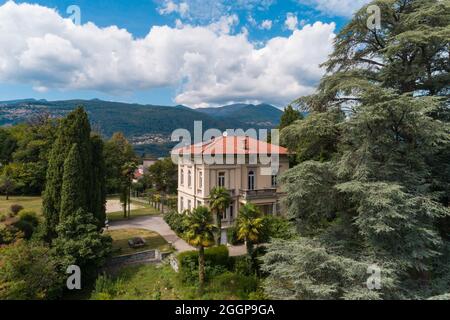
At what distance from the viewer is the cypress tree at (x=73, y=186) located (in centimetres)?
1966

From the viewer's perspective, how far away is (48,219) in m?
20.5

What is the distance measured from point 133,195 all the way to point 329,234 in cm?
4926

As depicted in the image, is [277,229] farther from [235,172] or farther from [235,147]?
[235,147]

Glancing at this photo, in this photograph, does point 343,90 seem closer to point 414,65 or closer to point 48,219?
point 414,65

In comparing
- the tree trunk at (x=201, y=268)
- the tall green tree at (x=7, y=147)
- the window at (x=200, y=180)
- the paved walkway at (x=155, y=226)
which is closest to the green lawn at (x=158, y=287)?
the tree trunk at (x=201, y=268)

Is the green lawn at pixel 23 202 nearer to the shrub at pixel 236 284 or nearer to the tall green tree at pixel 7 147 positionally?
the tall green tree at pixel 7 147

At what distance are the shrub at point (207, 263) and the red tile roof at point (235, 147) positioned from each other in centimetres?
937

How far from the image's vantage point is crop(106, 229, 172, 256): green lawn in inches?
896

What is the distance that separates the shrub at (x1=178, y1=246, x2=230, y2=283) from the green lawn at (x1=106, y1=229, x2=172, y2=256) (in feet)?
15.0

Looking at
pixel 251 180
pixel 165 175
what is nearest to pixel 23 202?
pixel 165 175

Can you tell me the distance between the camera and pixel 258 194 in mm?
25891

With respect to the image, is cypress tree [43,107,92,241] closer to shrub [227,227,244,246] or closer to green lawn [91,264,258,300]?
green lawn [91,264,258,300]

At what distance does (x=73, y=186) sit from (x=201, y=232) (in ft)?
35.0
